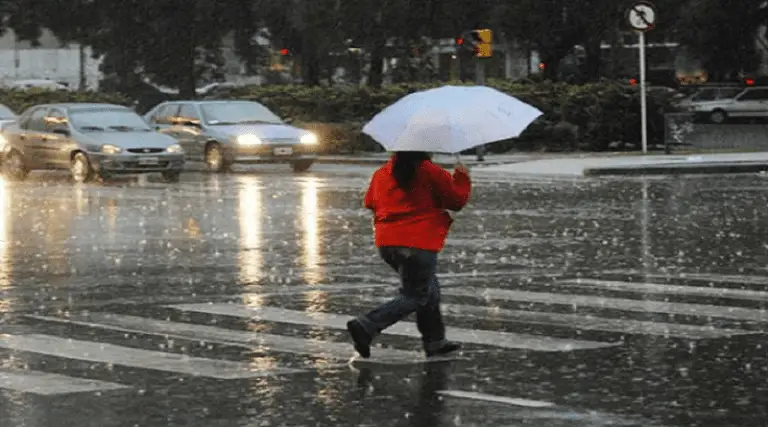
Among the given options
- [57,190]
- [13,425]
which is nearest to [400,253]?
[13,425]

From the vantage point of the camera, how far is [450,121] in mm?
10523

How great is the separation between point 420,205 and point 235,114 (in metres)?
27.4

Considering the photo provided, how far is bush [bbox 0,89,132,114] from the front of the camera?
4931 cm

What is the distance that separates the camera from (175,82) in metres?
58.3

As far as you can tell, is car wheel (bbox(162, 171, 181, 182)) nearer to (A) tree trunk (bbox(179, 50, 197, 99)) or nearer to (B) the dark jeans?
(B) the dark jeans

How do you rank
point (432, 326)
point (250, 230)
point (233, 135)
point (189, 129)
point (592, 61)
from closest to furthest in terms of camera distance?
point (432, 326), point (250, 230), point (233, 135), point (189, 129), point (592, 61)

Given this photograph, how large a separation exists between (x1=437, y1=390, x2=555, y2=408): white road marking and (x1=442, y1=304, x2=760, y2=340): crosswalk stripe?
2.56 meters

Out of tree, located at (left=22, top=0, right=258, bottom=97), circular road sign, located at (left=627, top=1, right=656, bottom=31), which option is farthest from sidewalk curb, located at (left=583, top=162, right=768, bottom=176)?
tree, located at (left=22, top=0, right=258, bottom=97)

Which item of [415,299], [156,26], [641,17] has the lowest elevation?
[415,299]

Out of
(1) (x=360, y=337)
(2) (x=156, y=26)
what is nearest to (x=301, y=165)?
(2) (x=156, y=26)

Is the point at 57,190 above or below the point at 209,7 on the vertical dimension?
below

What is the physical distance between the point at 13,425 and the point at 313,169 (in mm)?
29254

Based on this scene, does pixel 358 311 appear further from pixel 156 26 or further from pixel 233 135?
pixel 156 26

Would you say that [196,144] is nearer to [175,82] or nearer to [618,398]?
[175,82]
